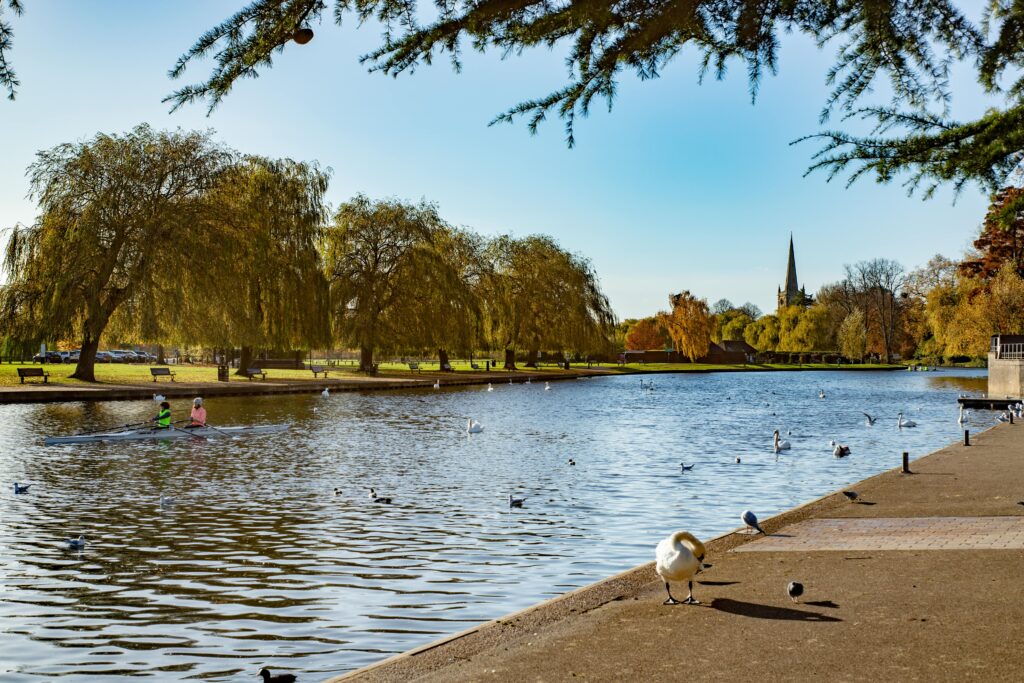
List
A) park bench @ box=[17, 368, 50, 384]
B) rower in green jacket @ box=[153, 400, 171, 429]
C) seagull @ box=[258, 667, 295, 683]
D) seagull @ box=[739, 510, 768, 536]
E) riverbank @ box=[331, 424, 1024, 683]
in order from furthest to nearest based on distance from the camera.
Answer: park bench @ box=[17, 368, 50, 384]
rower in green jacket @ box=[153, 400, 171, 429]
seagull @ box=[739, 510, 768, 536]
seagull @ box=[258, 667, 295, 683]
riverbank @ box=[331, 424, 1024, 683]

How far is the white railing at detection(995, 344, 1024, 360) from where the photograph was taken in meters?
42.9

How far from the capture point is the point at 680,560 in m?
8.01

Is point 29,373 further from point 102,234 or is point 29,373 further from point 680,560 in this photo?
point 680,560

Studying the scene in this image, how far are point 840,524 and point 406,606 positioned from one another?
231 inches

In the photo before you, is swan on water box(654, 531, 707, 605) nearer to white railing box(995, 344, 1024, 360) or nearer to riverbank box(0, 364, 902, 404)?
riverbank box(0, 364, 902, 404)

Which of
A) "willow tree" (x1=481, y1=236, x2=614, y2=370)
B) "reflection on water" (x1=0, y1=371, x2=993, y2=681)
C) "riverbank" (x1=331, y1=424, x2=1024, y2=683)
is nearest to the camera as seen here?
"riverbank" (x1=331, y1=424, x2=1024, y2=683)

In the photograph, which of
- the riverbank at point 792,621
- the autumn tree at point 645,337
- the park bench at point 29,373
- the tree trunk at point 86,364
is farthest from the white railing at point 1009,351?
the autumn tree at point 645,337

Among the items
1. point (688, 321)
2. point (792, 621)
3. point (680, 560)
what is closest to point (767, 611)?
point (792, 621)

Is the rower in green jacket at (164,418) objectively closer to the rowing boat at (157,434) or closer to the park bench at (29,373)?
the rowing boat at (157,434)

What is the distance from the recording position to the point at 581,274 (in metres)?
84.3

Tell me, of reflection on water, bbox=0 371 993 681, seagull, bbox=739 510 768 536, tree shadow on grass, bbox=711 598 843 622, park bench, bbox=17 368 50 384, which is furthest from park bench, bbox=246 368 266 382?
tree shadow on grass, bbox=711 598 843 622

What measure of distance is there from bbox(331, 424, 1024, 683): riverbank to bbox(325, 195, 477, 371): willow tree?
5024 cm

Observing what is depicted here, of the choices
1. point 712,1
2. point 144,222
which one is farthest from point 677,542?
point 144,222

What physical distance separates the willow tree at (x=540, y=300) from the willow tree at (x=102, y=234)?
34855 millimetres
